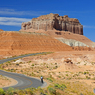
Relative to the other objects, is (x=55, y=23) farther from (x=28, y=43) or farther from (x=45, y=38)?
(x=28, y=43)

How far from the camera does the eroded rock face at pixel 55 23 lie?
4797 inches

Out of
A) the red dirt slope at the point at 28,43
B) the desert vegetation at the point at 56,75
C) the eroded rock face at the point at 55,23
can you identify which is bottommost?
the desert vegetation at the point at 56,75

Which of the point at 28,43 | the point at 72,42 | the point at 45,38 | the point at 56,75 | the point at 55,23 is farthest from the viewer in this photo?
the point at 55,23

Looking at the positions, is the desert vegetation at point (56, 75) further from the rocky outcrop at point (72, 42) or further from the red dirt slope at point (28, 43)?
the rocky outcrop at point (72, 42)

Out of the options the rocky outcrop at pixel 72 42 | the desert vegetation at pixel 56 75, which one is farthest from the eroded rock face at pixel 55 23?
the desert vegetation at pixel 56 75

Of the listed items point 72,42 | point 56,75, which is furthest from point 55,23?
point 56,75

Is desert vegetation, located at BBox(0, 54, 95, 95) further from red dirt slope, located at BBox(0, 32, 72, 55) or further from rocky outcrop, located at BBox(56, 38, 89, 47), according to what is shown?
rocky outcrop, located at BBox(56, 38, 89, 47)

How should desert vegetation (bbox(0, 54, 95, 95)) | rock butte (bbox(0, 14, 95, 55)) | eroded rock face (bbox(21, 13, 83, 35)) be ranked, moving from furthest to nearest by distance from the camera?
eroded rock face (bbox(21, 13, 83, 35)), rock butte (bbox(0, 14, 95, 55)), desert vegetation (bbox(0, 54, 95, 95))

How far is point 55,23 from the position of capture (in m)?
124

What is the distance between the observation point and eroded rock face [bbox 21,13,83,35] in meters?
122

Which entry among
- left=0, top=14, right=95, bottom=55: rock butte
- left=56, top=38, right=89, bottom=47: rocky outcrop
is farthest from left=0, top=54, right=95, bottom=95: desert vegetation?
left=56, top=38, right=89, bottom=47: rocky outcrop

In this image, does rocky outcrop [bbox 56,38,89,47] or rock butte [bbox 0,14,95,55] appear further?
rocky outcrop [bbox 56,38,89,47]

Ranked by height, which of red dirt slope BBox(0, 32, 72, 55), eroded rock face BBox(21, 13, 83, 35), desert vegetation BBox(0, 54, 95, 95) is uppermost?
eroded rock face BBox(21, 13, 83, 35)

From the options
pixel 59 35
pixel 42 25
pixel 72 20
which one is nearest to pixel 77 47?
pixel 59 35
